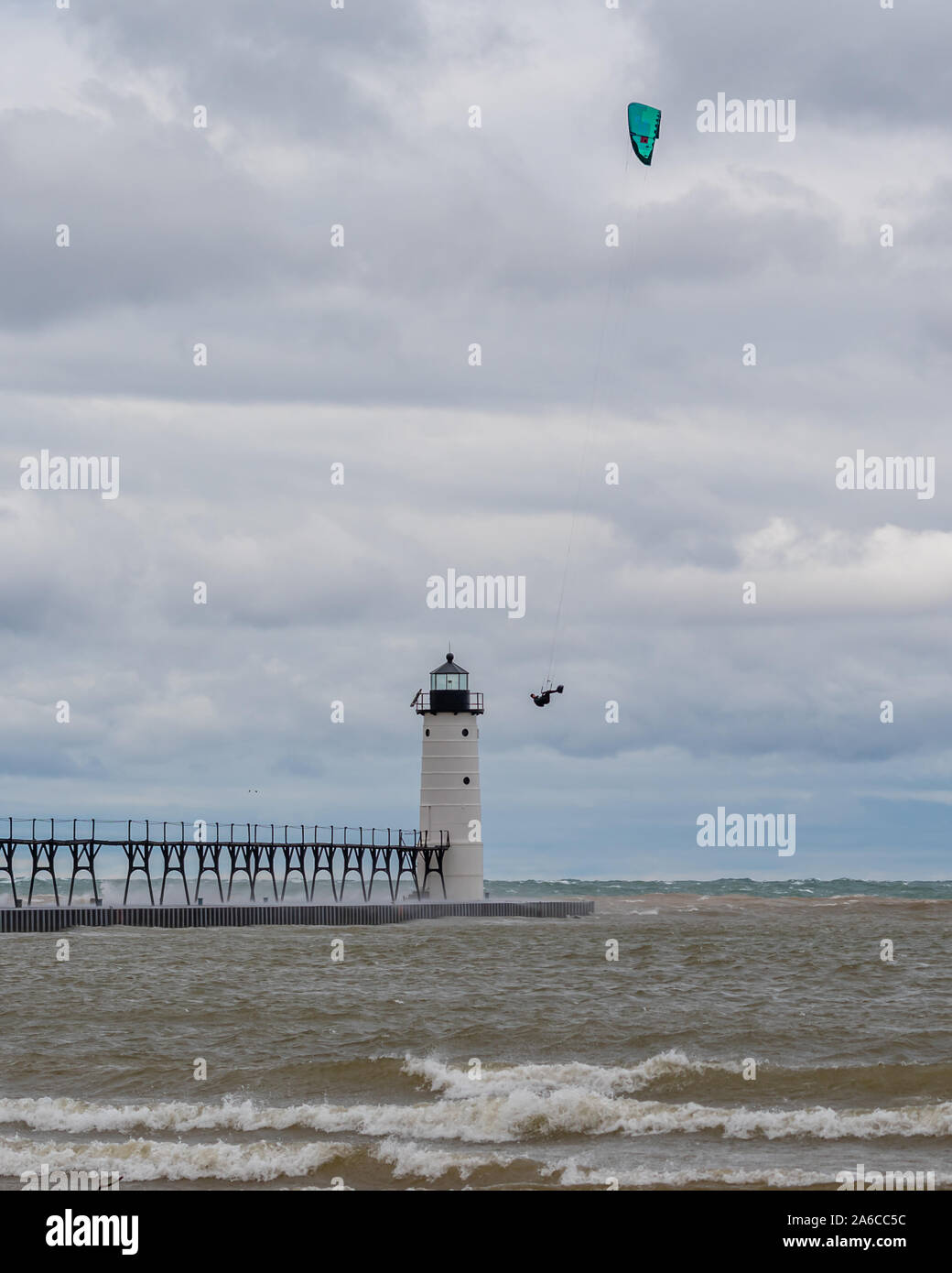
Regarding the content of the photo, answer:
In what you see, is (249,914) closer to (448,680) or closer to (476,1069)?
(448,680)

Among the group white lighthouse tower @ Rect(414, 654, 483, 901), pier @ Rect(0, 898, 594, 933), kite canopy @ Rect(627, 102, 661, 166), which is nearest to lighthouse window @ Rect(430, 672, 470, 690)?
white lighthouse tower @ Rect(414, 654, 483, 901)

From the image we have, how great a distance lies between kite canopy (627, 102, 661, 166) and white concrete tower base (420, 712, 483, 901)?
81.7ft

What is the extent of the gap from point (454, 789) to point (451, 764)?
106 cm

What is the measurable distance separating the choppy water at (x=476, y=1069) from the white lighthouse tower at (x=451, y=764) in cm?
1789

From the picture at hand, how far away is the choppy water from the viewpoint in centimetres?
1561

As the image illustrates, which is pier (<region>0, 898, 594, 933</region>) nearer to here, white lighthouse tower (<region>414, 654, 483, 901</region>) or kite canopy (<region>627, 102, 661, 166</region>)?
white lighthouse tower (<region>414, 654, 483, 901</region>)

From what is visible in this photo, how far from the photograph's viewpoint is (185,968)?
33.4 meters

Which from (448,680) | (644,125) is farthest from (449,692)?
(644,125)

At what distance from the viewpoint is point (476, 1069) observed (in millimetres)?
20344

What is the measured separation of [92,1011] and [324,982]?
5851 mm

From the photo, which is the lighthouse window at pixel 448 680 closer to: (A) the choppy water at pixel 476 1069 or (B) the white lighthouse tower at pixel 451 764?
(B) the white lighthouse tower at pixel 451 764

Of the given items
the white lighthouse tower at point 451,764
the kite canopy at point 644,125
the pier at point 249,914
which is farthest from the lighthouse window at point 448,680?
the kite canopy at point 644,125
